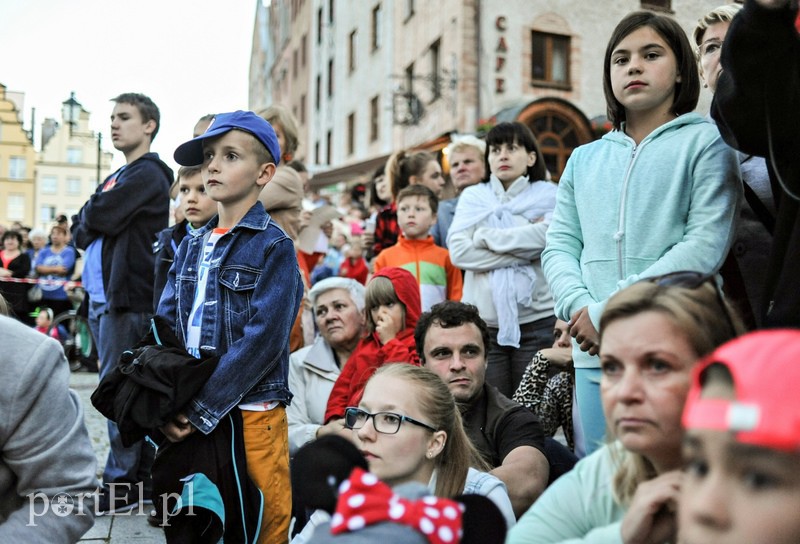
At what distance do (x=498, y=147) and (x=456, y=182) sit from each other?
112 centimetres

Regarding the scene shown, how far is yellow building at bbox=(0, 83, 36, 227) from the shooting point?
6462cm

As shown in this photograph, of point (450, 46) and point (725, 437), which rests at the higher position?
point (450, 46)

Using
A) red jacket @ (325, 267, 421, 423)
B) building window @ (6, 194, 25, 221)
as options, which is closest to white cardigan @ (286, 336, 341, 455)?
red jacket @ (325, 267, 421, 423)

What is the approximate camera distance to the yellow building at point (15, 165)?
64625mm

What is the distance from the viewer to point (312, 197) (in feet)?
49.6

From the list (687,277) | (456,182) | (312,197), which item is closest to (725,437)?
(687,277)

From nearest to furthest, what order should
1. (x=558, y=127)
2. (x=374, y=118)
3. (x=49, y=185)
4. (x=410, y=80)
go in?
(x=558, y=127) < (x=410, y=80) < (x=374, y=118) < (x=49, y=185)

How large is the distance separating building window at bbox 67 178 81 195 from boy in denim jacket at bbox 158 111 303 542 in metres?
81.5

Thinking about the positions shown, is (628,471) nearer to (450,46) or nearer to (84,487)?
(84,487)

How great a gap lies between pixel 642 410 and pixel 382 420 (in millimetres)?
1134

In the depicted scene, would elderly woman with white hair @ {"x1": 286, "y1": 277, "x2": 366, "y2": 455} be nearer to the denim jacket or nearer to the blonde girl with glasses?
the denim jacket

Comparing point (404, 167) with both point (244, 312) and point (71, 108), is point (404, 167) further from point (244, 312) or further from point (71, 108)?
point (71, 108)

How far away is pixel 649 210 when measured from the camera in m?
2.82

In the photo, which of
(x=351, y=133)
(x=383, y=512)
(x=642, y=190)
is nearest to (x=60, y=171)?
(x=351, y=133)
